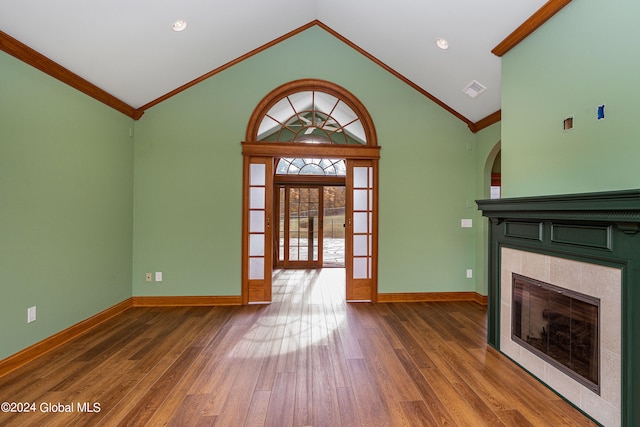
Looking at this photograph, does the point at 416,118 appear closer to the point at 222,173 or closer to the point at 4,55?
the point at 222,173

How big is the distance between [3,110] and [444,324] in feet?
15.0

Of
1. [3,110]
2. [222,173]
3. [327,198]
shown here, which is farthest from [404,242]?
[3,110]

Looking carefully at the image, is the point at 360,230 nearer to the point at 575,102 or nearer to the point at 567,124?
the point at 567,124

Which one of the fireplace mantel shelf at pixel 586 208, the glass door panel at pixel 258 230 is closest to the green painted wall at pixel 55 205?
the glass door panel at pixel 258 230

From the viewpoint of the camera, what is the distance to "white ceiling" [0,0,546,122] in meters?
2.52

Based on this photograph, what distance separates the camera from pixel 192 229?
13.7ft

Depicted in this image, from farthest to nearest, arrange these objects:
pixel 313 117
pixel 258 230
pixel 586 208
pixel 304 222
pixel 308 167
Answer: pixel 304 222
pixel 308 167
pixel 313 117
pixel 258 230
pixel 586 208

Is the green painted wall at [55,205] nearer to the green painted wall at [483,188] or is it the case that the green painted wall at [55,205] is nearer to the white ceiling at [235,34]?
the white ceiling at [235,34]

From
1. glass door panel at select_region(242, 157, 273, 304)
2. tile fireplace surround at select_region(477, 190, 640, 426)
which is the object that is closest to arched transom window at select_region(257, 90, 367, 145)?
glass door panel at select_region(242, 157, 273, 304)

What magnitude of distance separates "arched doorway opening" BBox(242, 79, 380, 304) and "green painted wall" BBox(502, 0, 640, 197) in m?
1.88

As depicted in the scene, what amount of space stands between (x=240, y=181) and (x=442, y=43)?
297 cm

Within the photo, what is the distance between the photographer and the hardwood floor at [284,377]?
1898 millimetres

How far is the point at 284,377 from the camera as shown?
2348 millimetres

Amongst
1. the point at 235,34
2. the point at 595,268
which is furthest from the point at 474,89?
the point at 235,34
